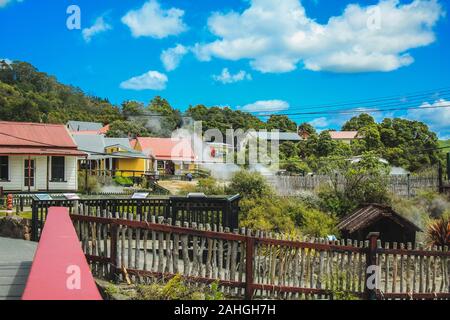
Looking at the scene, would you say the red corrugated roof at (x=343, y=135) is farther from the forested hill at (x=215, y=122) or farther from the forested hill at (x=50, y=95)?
the forested hill at (x=50, y=95)

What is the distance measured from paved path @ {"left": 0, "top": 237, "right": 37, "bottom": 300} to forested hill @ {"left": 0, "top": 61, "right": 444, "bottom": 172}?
4297 cm

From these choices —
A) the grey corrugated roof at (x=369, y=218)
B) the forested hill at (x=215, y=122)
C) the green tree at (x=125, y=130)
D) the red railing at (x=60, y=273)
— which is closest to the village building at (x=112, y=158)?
the forested hill at (x=215, y=122)

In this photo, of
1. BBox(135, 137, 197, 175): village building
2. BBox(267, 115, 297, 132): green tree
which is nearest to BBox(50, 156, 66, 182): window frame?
BBox(135, 137, 197, 175): village building

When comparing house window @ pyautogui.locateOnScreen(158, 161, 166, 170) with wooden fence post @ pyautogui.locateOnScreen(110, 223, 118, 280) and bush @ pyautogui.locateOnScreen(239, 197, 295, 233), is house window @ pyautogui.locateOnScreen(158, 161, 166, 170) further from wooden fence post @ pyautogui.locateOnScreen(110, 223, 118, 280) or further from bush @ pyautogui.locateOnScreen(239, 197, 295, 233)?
wooden fence post @ pyautogui.locateOnScreen(110, 223, 118, 280)

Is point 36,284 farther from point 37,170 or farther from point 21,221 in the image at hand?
point 37,170

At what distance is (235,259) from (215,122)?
262 feet

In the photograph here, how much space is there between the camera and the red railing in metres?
4.23

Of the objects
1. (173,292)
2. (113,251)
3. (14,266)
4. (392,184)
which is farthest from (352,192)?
(173,292)

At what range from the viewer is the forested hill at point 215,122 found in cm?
6400

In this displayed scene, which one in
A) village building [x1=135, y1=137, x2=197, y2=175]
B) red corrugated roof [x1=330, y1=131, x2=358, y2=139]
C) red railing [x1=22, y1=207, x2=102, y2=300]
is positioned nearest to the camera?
red railing [x1=22, y1=207, x2=102, y2=300]

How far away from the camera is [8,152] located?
28828 mm

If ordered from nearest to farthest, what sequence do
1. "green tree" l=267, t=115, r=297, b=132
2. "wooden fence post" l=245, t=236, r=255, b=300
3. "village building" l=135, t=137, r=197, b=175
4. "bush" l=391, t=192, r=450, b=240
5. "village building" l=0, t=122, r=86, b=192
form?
"wooden fence post" l=245, t=236, r=255, b=300
"bush" l=391, t=192, r=450, b=240
"village building" l=0, t=122, r=86, b=192
"village building" l=135, t=137, r=197, b=175
"green tree" l=267, t=115, r=297, b=132

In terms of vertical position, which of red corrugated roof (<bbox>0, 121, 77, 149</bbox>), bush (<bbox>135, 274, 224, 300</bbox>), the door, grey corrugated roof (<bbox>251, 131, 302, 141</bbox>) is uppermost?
grey corrugated roof (<bbox>251, 131, 302, 141</bbox>)
